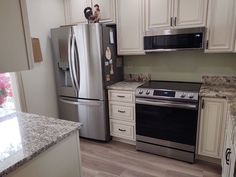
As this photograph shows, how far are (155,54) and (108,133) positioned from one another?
1.45 meters

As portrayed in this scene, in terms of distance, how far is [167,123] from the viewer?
2.27m

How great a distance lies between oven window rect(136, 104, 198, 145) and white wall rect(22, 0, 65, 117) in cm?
153

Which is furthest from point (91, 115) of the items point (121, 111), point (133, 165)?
point (133, 165)

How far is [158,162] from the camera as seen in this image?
7.60 feet

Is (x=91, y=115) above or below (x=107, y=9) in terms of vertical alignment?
below

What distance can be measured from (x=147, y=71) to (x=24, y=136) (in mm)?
2180

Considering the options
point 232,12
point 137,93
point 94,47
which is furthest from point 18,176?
point 232,12

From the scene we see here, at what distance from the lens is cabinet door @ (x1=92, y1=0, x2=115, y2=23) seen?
2617mm

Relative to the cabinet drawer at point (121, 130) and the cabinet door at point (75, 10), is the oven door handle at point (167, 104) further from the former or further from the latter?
the cabinet door at point (75, 10)

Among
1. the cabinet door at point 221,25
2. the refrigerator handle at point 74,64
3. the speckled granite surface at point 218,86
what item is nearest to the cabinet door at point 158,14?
the cabinet door at point 221,25

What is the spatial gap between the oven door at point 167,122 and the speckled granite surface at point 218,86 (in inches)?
8.9

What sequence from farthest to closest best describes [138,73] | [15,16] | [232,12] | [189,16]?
1. [138,73]
2. [189,16]
3. [232,12]
4. [15,16]

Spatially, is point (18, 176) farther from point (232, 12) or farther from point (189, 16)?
point (232, 12)

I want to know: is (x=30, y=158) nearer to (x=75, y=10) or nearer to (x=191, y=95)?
(x=191, y=95)
